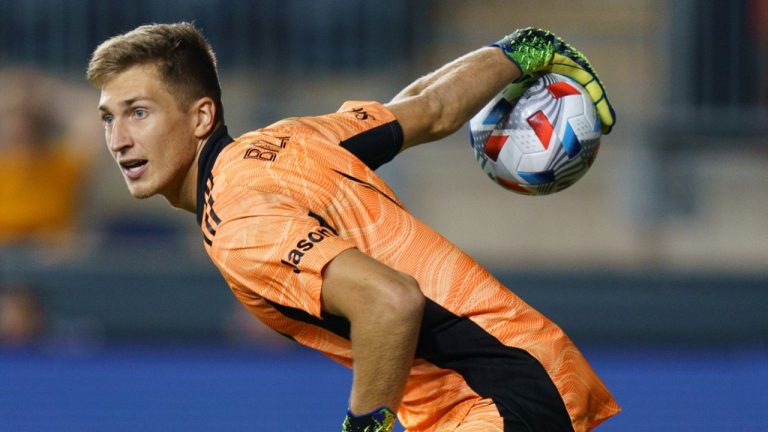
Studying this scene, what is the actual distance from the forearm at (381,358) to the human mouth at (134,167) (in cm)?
84

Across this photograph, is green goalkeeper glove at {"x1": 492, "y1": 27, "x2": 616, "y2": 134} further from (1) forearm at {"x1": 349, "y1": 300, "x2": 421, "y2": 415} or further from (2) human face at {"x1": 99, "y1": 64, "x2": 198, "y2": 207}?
(1) forearm at {"x1": 349, "y1": 300, "x2": 421, "y2": 415}

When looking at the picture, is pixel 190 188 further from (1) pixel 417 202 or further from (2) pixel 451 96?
(1) pixel 417 202

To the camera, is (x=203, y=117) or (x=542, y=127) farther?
(x=542, y=127)

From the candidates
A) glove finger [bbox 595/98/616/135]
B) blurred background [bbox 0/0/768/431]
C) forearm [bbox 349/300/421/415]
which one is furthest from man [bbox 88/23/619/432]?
blurred background [bbox 0/0/768/431]

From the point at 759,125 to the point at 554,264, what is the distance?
5.81 ft

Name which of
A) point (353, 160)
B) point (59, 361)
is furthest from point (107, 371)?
point (353, 160)

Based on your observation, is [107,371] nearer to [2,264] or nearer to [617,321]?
[2,264]

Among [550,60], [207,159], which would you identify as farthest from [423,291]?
[550,60]

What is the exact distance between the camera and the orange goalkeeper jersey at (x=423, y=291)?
9.90 feet

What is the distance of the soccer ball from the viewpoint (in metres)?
3.82

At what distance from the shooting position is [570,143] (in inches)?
151

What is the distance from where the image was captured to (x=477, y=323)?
3.14m

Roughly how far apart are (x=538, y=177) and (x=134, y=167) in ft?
4.05

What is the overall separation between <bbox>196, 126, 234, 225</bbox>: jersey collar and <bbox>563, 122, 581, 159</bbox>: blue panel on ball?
105cm
